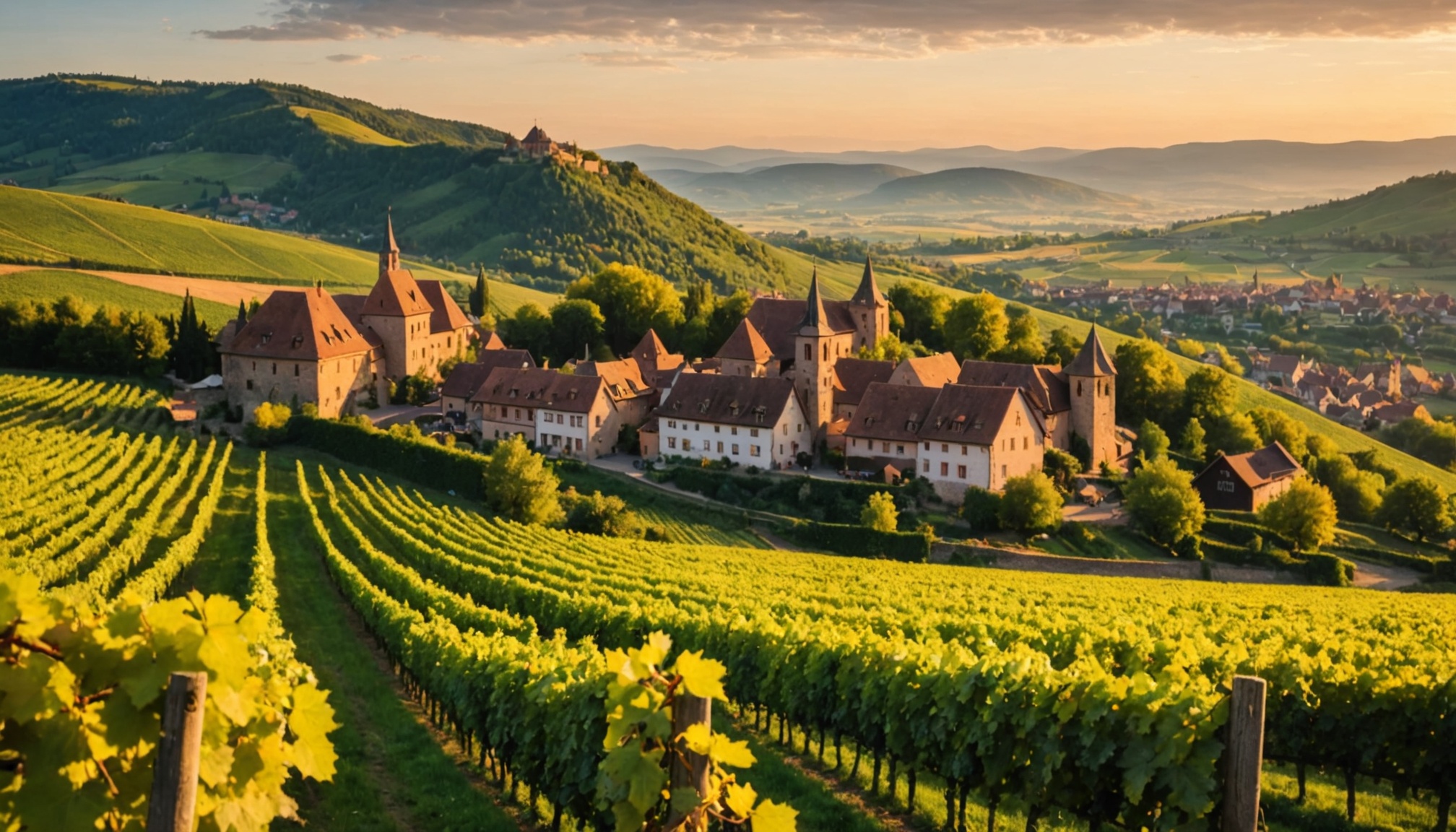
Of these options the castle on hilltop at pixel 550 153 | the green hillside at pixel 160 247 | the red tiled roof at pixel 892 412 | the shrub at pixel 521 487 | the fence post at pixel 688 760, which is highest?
the castle on hilltop at pixel 550 153

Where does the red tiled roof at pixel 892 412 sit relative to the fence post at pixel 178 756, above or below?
below

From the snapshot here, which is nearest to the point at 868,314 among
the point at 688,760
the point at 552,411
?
the point at 552,411

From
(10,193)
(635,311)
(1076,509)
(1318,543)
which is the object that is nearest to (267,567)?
(1076,509)

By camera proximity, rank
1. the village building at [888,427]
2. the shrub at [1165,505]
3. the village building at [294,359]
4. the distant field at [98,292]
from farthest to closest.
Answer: the distant field at [98,292]
the village building at [294,359]
the village building at [888,427]
the shrub at [1165,505]

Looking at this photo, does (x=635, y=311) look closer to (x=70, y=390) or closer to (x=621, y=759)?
(x=70, y=390)

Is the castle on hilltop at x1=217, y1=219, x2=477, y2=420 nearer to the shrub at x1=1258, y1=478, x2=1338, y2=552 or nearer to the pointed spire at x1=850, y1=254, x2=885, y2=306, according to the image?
the pointed spire at x1=850, y1=254, x2=885, y2=306

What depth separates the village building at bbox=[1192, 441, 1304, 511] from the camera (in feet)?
219

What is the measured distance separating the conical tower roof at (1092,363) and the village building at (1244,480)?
746cm

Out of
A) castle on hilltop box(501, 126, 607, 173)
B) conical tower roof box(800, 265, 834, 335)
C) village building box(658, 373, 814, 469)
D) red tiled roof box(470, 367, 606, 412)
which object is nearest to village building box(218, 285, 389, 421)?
red tiled roof box(470, 367, 606, 412)

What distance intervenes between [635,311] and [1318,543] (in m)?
45.2

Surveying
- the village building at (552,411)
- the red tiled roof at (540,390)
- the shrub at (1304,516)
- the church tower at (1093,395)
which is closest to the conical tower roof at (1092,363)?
the church tower at (1093,395)

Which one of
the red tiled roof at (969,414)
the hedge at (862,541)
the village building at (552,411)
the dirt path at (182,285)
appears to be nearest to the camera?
the hedge at (862,541)

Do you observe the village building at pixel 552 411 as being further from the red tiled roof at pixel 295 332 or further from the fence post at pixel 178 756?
the fence post at pixel 178 756

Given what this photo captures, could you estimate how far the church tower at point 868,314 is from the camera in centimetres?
7831
